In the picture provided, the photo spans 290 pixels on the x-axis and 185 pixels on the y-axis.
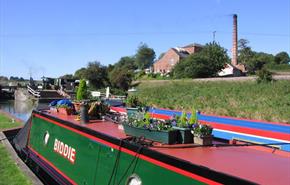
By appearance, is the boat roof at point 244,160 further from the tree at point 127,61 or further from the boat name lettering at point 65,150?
the tree at point 127,61

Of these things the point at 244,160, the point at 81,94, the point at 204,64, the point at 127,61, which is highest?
the point at 127,61

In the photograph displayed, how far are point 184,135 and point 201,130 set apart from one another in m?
0.19

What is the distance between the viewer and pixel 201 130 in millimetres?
4055

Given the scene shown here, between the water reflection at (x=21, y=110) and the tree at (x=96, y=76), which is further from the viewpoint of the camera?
the tree at (x=96, y=76)

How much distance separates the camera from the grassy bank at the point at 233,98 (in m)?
20.9

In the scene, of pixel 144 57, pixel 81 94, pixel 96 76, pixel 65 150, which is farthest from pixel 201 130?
pixel 144 57

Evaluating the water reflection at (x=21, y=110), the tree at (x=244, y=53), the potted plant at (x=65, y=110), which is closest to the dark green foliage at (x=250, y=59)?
the tree at (x=244, y=53)

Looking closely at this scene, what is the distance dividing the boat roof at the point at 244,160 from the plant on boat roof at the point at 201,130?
152 millimetres

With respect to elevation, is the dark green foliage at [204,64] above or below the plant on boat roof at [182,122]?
above

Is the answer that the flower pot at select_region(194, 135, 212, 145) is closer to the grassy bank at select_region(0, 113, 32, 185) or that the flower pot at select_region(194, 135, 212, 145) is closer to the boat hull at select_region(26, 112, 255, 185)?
the boat hull at select_region(26, 112, 255, 185)

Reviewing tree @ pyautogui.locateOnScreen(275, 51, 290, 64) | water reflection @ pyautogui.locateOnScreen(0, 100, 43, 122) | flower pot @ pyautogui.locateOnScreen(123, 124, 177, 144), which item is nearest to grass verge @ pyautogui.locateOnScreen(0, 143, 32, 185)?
flower pot @ pyautogui.locateOnScreen(123, 124, 177, 144)

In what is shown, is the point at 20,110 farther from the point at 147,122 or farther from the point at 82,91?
the point at 147,122

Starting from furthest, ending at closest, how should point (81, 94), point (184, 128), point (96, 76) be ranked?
1. point (96, 76)
2. point (81, 94)
3. point (184, 128)

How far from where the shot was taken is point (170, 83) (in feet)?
143
